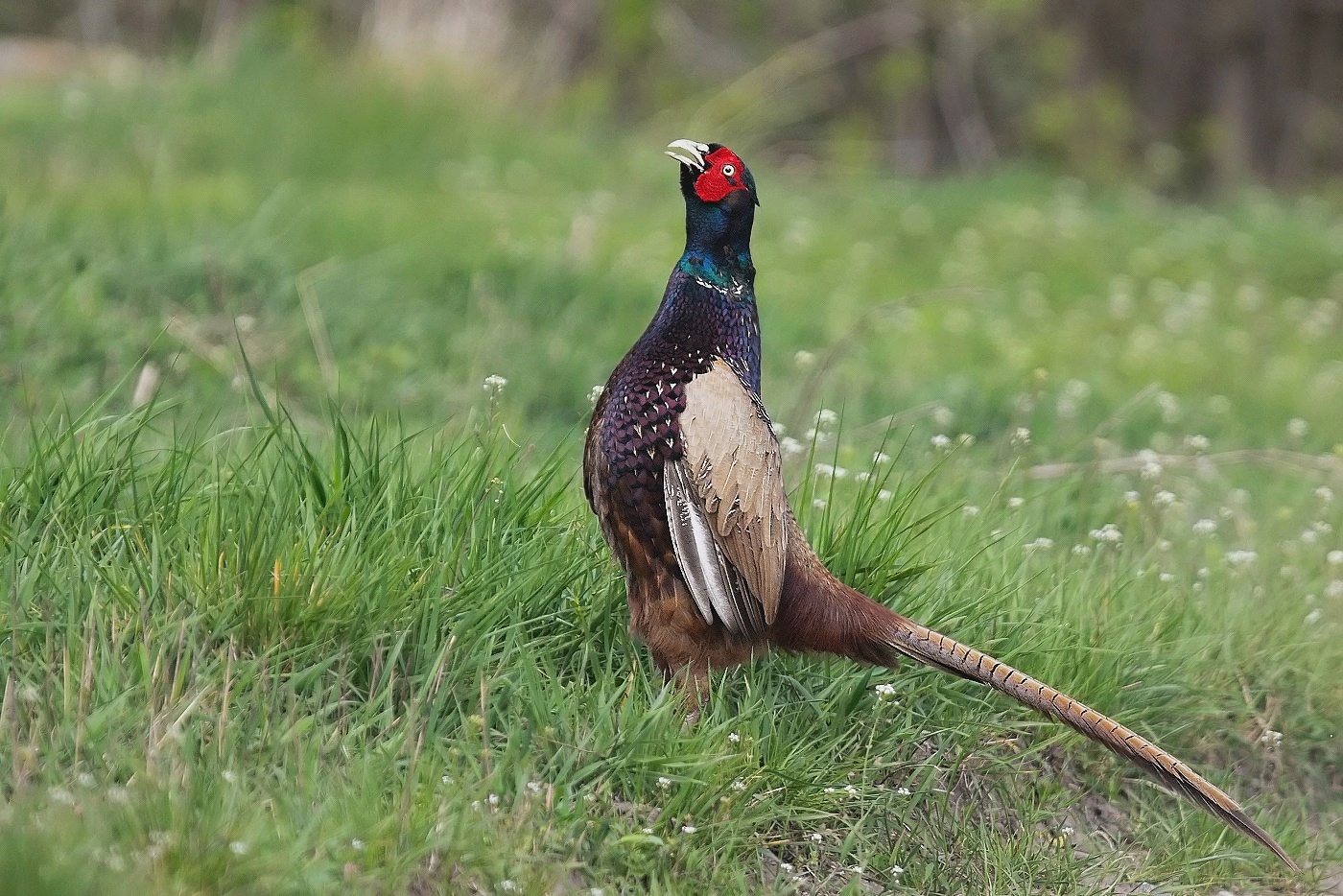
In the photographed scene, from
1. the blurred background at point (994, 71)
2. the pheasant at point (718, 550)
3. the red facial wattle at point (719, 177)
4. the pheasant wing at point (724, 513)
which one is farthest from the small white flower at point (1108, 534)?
the blurred background at point (994, 71)

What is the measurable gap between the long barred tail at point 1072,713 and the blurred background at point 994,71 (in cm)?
872

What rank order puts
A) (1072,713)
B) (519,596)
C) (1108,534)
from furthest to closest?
1. (1108,534)
2. (519,596)
3. (1072,713)

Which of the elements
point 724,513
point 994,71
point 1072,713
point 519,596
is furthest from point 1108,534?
point 994,71

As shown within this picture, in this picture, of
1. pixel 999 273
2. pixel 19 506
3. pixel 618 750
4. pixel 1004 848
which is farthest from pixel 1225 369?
pixel 19 506

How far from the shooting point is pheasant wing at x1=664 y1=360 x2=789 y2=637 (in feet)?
9.73

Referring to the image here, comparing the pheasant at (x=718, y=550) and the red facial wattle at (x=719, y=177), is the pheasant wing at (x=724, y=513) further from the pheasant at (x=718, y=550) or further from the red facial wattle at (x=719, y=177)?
the red facial wattle at (x=719, y=177)

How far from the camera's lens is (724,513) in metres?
2.97

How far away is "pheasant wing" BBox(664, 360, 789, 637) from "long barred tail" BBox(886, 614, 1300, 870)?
303 millimetres

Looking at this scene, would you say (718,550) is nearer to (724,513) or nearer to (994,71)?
(724,513)

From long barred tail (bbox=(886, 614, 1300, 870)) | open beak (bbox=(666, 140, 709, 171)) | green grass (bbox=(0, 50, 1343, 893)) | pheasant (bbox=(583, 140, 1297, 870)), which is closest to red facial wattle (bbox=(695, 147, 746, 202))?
open beak (bbox=(666, 140, 709, 171))

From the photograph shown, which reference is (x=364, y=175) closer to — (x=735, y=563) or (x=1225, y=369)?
(x=1225, y=369)

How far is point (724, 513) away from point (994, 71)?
37.5 feet

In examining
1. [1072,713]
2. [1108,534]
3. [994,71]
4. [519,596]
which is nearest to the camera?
[1072,713]

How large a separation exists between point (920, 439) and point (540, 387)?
1.39 metres
